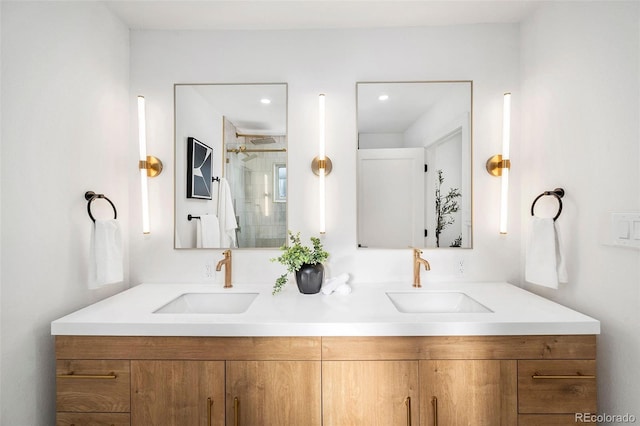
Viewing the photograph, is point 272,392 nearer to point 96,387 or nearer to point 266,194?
point 96,387

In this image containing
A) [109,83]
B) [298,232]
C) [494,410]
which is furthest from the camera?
[298,232]

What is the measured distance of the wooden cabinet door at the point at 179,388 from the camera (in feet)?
3.68

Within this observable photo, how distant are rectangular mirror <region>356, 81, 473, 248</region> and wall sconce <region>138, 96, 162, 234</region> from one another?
1.20 metres

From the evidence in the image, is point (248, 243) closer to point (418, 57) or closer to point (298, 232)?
point (298, 232)

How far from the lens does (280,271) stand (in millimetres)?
1723

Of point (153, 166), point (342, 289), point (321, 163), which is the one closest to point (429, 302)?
point (342, 289)

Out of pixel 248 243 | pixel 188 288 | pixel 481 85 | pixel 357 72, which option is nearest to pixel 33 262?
pixel 188 288

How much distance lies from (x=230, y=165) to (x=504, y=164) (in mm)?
1582

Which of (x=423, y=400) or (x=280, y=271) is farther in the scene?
(x=280, y=271)

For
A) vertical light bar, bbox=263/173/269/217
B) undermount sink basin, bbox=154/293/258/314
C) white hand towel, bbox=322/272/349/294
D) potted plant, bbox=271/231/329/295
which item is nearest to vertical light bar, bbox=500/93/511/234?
white hand towel, bbox=322/272/349/294

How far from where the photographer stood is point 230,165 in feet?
5.61

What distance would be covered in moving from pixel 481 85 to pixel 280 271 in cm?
162

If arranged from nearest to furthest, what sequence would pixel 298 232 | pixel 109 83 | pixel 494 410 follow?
pixel 494 410, pixel 109 83, pixel 298 232

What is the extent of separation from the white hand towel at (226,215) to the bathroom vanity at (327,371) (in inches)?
25.8
